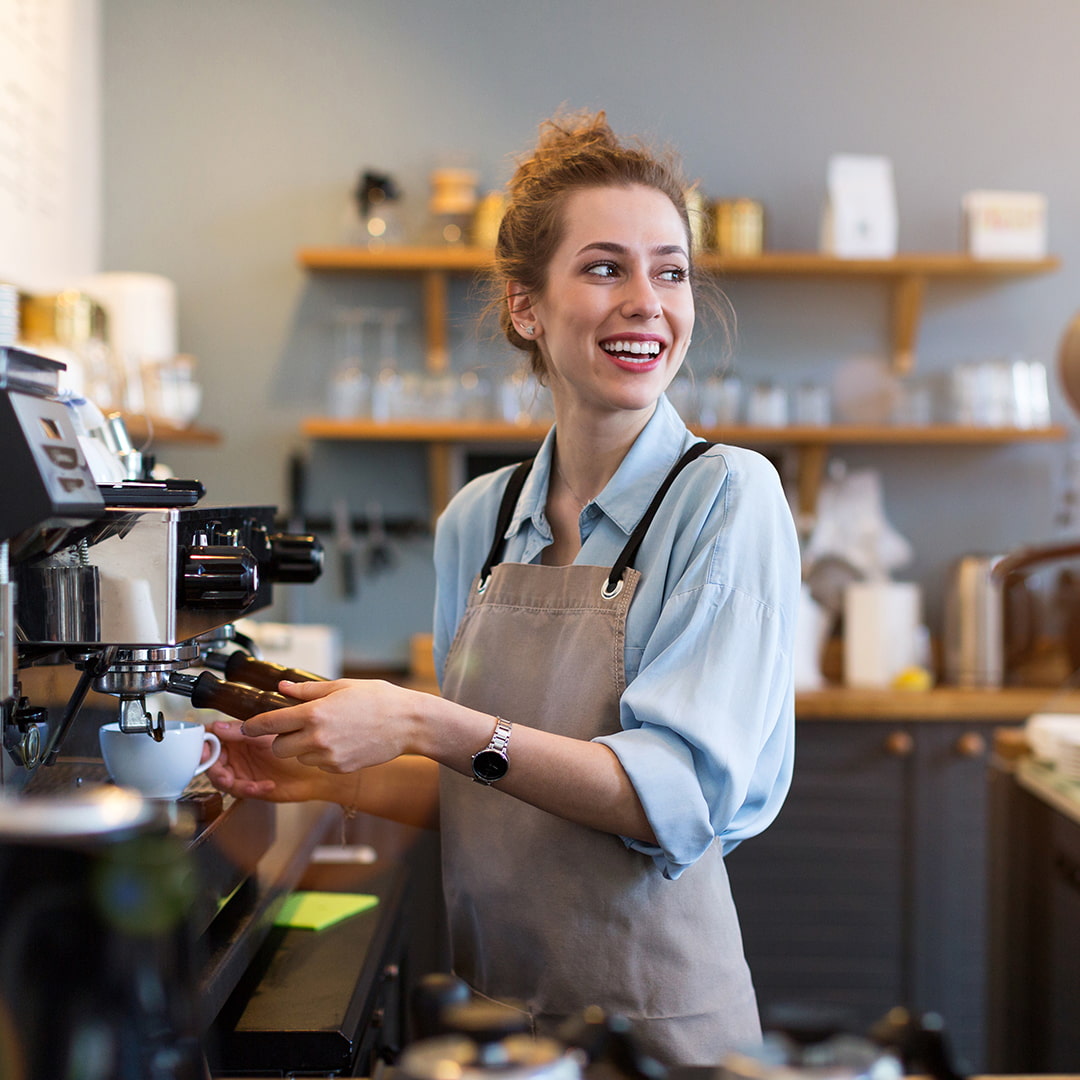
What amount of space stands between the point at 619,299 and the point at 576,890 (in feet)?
2.03

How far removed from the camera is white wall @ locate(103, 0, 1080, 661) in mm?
Result: 3449

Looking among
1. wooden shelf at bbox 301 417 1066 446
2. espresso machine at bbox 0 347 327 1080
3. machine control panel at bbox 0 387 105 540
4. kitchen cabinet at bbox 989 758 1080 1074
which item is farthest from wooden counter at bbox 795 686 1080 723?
machine control panel at bbox 0 387 105 540

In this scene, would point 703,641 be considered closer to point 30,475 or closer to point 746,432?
point 30,475

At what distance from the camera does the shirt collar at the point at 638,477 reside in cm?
127

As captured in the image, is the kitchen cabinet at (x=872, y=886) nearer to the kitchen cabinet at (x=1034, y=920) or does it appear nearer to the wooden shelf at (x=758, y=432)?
the kitchen cabinet at (x=1034, y=920)

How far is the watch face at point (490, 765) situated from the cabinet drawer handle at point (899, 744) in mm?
2105

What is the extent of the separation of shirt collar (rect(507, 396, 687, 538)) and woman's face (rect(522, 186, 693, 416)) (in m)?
0.03

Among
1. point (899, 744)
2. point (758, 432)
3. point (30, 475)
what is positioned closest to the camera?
point (30, 475)

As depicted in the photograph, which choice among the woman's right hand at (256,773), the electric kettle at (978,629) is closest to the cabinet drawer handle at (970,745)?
the electric kettle at (978,629)

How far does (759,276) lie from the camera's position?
11.3ft

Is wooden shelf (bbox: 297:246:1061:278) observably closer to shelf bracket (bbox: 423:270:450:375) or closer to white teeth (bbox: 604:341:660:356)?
shelf bracket (bbox: 423:270:450:375)

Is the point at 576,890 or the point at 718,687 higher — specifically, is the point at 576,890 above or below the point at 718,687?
below

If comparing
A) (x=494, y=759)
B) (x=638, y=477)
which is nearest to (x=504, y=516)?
(x=638, y=477)

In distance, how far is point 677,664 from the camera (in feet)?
3.59
